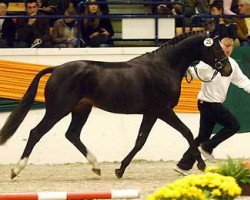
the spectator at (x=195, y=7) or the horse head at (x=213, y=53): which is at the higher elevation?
the horse head at (x=213, y=53)

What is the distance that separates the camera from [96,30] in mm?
19531

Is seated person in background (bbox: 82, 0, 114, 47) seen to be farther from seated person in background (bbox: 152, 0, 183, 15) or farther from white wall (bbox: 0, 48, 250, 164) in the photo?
seated person in background (bbox: 152, 0, 183, 15)

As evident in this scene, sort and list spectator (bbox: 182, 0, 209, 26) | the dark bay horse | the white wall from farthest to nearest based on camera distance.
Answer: spectator (bbox: 182, 0, 209, 26)
the white wall
the dark bay horse

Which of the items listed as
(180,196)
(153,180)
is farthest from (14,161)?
(180,196)

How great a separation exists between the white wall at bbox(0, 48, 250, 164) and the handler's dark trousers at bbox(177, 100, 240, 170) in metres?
2.55

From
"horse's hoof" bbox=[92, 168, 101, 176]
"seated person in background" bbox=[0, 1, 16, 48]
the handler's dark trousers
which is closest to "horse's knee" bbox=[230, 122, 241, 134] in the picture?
the handler's dark trousers

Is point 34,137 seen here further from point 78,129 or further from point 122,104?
point 122,104

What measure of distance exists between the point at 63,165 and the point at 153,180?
10.0 feet

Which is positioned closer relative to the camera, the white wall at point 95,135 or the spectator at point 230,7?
the white wall at point 95,135

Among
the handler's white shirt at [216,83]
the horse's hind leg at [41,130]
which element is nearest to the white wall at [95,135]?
the horse's hind leg at [41,130]

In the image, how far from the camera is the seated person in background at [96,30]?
19250 millimetres

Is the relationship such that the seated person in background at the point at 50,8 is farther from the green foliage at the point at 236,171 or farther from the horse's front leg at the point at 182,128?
the green foliage at the point at 236,171

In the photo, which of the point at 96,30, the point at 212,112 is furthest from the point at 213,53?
the point at 96,30

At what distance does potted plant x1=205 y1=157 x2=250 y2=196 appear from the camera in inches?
499
